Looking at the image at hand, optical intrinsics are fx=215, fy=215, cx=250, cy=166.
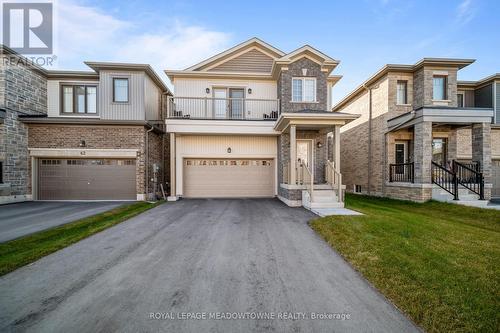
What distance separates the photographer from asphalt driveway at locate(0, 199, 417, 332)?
253 cm

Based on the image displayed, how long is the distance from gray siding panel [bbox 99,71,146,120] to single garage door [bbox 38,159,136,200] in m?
2.47

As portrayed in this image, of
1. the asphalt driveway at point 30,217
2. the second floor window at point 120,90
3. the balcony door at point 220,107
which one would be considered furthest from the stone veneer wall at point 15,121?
the balcony door at point 220,107

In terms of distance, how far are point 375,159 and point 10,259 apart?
1570 cm

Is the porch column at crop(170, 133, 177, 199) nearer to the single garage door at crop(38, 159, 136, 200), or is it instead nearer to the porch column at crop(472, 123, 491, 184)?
the single garage door at crop(38, 159, 136, 200)

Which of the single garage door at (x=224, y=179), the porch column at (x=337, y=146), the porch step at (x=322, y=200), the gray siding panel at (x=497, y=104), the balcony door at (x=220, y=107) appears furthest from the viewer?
the gray siding panel at (x=497, y=104)

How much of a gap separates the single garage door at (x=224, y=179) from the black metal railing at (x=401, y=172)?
6.98 metres

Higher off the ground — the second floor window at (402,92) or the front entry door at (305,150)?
the second floor window at (402,92)

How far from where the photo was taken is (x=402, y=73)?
12578 mm

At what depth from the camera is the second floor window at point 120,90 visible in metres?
11.6

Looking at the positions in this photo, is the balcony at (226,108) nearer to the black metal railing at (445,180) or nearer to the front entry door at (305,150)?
the front entry door at (305,150)

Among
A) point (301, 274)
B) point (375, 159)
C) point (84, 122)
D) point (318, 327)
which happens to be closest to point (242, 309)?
point (318, 327)

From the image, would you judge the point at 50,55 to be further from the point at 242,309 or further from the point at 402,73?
the point at 402,73

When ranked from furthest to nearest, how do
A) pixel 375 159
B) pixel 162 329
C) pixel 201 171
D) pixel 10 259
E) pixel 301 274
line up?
pixel 375 159
pixel 201 171
pixel 10 259
pixel 301 274
pixel 162 329
